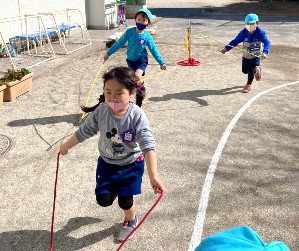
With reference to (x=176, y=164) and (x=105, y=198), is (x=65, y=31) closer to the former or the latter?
(x=176, y=164)

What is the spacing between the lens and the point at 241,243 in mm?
1203

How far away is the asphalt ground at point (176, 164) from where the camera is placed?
415 cm

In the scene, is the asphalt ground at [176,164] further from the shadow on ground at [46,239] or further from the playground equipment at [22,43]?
the playground equipment at [22,43]

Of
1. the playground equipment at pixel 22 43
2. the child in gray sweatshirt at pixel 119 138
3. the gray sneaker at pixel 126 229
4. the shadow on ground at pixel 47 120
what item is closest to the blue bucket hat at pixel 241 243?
the child in gray sweatshirt at pixel 119 138

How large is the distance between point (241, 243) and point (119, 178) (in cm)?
256

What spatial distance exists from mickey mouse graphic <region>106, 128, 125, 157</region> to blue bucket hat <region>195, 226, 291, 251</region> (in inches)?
91.6

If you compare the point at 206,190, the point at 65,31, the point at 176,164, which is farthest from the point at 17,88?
the point at 65,31

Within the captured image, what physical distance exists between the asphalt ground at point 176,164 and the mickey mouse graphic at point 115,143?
1.04 meters

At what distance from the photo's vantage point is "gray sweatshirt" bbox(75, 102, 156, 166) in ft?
11.3

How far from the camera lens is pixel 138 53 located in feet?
23.7

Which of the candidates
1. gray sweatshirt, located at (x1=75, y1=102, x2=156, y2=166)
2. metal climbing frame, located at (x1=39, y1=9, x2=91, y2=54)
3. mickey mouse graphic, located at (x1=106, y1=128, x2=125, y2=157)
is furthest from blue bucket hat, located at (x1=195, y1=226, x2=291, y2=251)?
metal climbing frame, located at (x1=39, y1=9, x2=91, y2=54)

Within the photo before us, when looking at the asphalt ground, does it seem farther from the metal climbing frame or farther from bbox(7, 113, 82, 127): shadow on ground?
the metal climbing frame

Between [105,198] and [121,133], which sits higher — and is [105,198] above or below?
below

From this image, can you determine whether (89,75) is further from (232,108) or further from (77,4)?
(77,4)
